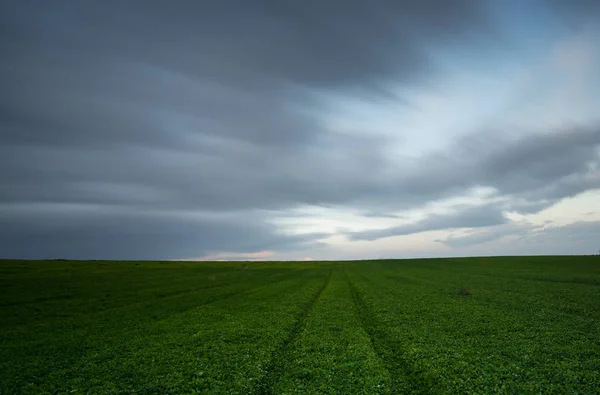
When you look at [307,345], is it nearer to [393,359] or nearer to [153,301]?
[393,359]

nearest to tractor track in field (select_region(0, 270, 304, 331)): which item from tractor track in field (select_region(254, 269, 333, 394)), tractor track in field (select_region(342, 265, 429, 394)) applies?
tractor track in field (select_region(254, 269, 333, 394))

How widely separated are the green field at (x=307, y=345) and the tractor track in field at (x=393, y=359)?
0.37 ft

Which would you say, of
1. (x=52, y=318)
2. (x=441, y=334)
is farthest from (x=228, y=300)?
(x=441, y=334)

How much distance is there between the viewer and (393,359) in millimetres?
24453

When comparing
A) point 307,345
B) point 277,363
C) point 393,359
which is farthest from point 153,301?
point 393,359

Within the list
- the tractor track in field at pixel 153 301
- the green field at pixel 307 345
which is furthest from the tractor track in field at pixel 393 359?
the tractor track in field at pixel 153 301

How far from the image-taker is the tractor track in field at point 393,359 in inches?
773

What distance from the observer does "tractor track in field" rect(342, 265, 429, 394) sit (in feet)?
64.4

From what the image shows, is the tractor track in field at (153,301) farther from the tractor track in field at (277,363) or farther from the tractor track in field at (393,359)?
the tractor track in field at (393,359)

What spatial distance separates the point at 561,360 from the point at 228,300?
4545 centimetres

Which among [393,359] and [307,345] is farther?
[307,345]

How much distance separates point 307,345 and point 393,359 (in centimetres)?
749

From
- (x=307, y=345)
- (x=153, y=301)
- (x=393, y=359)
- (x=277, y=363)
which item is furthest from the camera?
(x=153, y=301)

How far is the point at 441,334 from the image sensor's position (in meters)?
30.8
